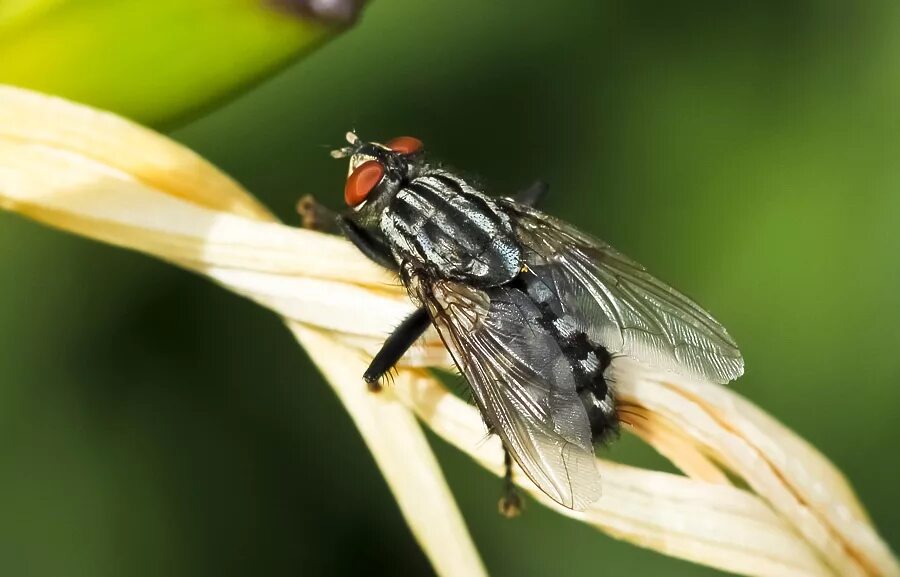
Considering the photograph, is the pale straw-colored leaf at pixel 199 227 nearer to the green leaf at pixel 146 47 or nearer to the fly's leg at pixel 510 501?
the green leaf at pixel 146 47

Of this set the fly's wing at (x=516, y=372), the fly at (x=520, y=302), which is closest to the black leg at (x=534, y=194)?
the fly at (x=520, y=302)

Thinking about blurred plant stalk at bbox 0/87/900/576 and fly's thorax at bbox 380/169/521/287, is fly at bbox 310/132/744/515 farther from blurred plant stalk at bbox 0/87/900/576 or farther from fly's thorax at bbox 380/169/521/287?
blurred plant stalk at bbox 0/87/900/576

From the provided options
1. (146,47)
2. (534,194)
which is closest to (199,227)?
(146,47)

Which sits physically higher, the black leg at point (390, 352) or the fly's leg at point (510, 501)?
the black leg at point (390, 352)

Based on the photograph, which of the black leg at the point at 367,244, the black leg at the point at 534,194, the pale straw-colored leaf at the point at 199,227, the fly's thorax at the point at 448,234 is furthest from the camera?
the black leg at the point at 534,194

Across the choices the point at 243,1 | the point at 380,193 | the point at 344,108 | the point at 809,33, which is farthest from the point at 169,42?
the point at 809,33

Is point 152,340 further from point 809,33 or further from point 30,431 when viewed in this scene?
point 809,33

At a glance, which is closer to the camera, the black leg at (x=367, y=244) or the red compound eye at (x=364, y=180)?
the black leg at (x=367, y=244)

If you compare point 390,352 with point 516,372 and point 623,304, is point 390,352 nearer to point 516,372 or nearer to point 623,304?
point 516,372
